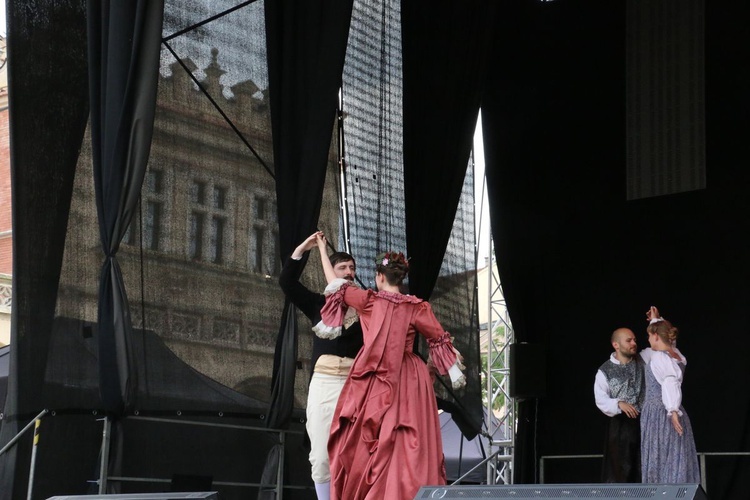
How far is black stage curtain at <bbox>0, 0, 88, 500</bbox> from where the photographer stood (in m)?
4.83

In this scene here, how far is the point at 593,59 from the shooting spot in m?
8.62

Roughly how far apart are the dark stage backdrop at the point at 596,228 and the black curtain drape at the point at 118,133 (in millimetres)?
4022

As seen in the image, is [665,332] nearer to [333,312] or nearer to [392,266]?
[392,266]

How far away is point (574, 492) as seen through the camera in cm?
200

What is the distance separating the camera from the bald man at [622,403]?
664cm

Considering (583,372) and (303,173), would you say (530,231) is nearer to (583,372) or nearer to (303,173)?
(583,372)

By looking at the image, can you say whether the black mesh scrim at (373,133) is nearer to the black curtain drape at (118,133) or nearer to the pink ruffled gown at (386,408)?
the black curtain drape at (118,133)

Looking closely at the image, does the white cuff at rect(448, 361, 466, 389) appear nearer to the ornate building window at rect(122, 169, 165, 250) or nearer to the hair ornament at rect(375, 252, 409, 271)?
the hair ornament at rect(375, 252, 409, 271)

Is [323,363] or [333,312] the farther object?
[323,363]

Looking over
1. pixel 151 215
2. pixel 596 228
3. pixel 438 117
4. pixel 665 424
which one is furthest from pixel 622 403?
pixel 151 215

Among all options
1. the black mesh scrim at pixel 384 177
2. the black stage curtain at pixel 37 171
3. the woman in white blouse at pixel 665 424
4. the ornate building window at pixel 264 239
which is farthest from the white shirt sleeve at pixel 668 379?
the black stage curtain at pixel 37 171

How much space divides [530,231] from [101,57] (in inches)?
172

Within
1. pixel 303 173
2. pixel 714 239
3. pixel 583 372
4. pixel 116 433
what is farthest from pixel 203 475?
pixel 714 239

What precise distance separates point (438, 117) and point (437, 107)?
8 cm
